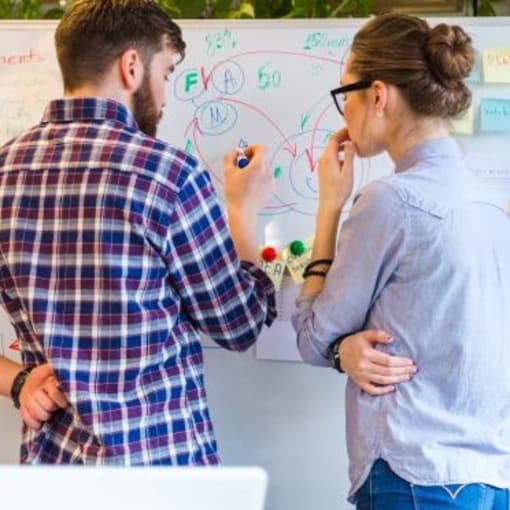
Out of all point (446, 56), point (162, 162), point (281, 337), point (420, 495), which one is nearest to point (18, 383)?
point (162, 162)

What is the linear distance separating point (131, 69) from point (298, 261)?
1.90ft

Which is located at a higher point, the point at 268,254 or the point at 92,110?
the point at 92,110

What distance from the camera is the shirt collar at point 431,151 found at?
43.9 inches

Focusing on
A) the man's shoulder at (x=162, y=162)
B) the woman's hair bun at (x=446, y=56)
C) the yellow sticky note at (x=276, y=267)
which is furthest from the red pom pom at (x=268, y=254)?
the woman's hair bun at (x=446, y=56)

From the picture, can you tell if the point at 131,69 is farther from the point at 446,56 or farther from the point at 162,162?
the point at 446,56

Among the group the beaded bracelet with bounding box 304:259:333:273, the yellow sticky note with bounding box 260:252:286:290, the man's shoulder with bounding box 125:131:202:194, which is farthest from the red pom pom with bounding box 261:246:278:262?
the man's shoulder with bounding box 125:131:202:194

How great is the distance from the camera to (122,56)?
120cm

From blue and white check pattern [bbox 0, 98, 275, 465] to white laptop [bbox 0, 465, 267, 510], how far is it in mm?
534

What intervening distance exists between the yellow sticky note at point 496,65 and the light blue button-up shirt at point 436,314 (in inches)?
20.6

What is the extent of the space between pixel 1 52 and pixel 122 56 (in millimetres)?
594

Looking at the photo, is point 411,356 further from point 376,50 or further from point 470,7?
point 470,7

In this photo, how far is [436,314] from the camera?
106cm

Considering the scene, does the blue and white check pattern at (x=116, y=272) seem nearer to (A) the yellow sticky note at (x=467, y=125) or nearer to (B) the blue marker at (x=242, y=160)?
(B) the blue marker at (x=242, y=160)

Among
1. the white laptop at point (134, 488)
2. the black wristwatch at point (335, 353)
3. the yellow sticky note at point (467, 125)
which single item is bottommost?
the black wristwatch at point (335, 353)
